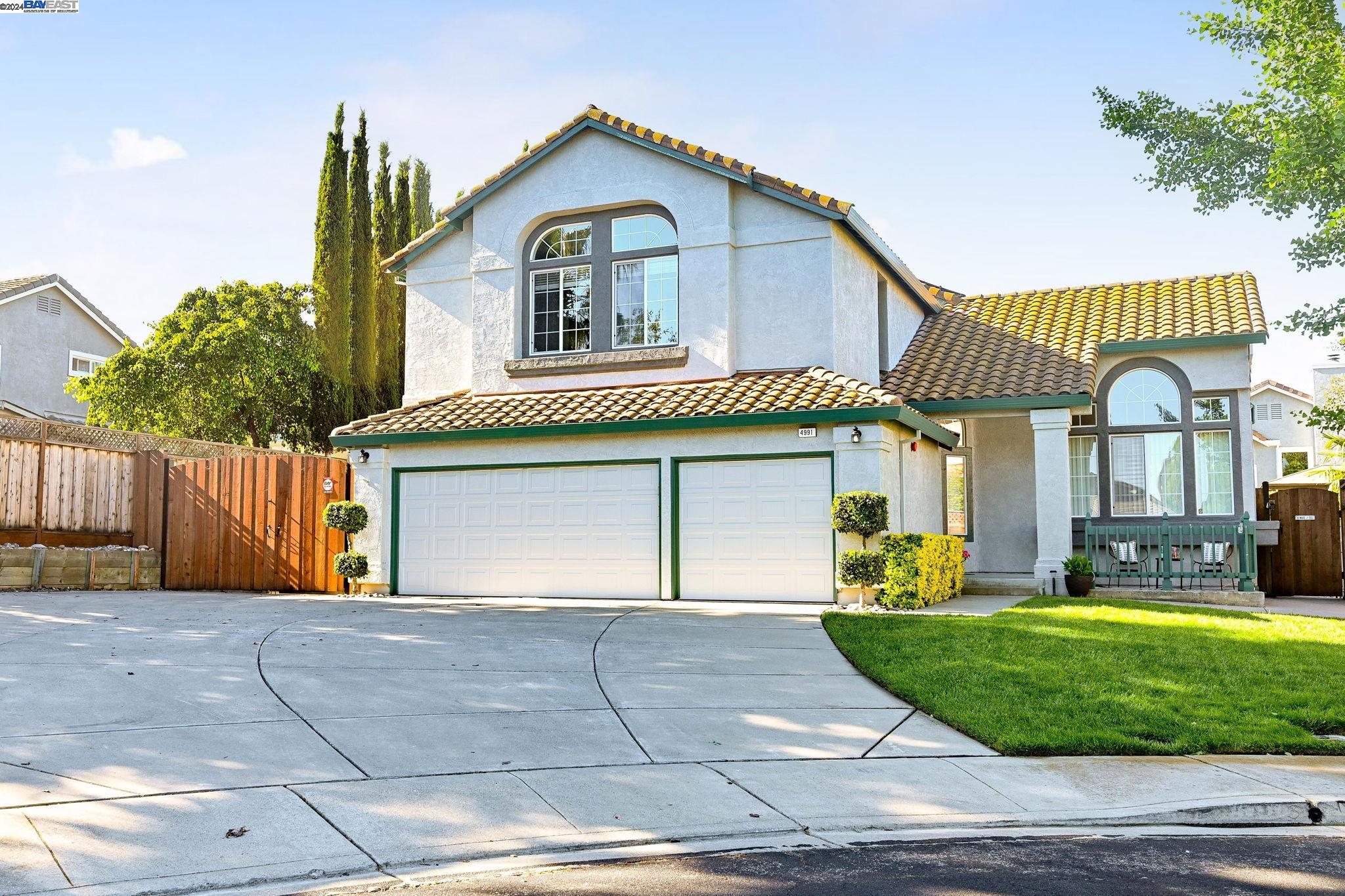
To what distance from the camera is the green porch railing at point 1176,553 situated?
1669cm

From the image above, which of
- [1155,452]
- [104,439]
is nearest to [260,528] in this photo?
[104,439]

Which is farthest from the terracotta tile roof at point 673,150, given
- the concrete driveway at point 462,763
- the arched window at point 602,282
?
the concrete driveway at point 462,763

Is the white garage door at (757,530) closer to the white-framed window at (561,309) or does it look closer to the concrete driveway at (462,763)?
the white-framed window at (561,309)

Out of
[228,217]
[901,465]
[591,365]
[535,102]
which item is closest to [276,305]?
[228,217]

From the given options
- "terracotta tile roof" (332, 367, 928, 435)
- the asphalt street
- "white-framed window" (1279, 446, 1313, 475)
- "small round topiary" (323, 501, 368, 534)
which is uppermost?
"white-framed window" (1279, 446, 1313, 475)

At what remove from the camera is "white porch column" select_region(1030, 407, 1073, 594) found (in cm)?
1630

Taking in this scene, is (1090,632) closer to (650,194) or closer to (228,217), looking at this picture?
(650,194)

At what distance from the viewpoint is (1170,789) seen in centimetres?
676

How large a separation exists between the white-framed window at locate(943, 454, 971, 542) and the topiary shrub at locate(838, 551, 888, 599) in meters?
5.41

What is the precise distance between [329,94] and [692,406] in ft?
58.5

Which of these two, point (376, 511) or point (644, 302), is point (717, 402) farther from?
point (376, 511)

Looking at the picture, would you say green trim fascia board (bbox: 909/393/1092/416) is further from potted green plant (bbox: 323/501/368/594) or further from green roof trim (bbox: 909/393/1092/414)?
potted green plant (bbox: 323/501/368/594)

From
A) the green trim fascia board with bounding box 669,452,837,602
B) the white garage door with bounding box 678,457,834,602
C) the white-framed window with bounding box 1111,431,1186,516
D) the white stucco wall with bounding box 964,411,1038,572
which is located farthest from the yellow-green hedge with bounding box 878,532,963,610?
the white-framed window with bounding box 1111,431,1186,516

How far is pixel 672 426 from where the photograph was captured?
15.2 metres
